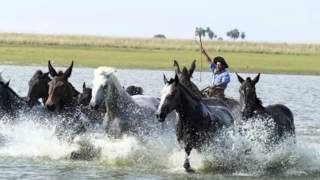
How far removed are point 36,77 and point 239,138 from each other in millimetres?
4347

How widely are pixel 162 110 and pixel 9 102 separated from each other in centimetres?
497

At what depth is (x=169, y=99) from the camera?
1280 centimetres

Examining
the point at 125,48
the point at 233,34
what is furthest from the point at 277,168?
the point at 233,34

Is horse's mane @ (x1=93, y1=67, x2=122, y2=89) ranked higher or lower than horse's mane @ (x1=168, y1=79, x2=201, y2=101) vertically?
higher

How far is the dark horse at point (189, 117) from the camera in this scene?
42.2ft

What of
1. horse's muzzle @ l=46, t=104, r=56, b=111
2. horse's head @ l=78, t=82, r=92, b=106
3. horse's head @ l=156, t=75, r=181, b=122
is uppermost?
horse's head @ l=156, t=75, r=181, b=122

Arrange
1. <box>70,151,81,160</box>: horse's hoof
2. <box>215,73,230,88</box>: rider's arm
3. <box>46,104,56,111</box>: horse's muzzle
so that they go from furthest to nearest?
<box>215,73,230,88</box>: rider's arm → <box>70,151,81,160</box>: horse's hoof → <box>46,104,56,111</box>: horse's muzzle

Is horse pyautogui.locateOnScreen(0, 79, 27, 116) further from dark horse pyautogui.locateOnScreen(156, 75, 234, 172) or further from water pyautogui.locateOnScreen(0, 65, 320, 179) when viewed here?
dark horse pyautogui.locateOnScreen(156, 75, 234, 172)

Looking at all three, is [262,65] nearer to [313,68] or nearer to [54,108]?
[313,68]

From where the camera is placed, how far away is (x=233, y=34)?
19200 cm

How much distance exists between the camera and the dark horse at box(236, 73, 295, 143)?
1392 centimetres

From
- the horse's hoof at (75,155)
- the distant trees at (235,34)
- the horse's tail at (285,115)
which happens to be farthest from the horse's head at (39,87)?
the distant trees at (235,34)

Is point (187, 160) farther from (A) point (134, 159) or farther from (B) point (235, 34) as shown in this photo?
(B) point (235, 34)

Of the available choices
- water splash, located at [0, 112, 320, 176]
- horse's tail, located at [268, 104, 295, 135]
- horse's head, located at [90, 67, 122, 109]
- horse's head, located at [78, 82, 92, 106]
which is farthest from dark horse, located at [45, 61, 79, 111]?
horse's tail, located at [268, 104, 295, 135]
